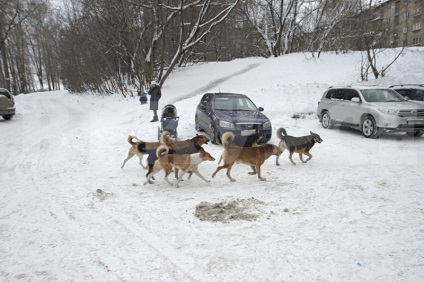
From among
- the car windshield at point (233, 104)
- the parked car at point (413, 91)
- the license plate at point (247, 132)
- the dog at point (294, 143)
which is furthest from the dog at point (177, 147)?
the parked car at point (413, 91)

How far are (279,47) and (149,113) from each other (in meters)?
19.6

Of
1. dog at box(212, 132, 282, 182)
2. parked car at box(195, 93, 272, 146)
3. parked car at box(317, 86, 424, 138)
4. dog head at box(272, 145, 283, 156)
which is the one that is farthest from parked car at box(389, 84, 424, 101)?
dog at box(212, 132, 282, 182)

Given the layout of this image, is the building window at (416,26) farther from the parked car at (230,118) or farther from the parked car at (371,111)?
the parked car at (230,118)

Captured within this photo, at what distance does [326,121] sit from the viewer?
12680mm

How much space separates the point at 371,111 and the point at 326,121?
2340mm

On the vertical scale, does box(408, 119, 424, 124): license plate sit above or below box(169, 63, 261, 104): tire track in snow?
below

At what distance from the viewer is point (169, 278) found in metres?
3.41

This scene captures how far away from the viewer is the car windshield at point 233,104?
35.0 feet

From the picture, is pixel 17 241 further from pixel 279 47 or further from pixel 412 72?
pixel 279 47

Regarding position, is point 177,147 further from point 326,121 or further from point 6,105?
point 6,105

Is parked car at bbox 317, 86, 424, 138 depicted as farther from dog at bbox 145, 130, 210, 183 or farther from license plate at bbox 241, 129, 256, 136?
dog at bbox 145, 130, 210, 183

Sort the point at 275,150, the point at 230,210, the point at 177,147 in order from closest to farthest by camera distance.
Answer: the point at 230,210 → the point at 177,147 → the point at 275,150

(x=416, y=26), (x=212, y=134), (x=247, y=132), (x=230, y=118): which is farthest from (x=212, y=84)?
(x=416, y=26)

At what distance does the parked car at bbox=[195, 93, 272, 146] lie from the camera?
9.46 meters
